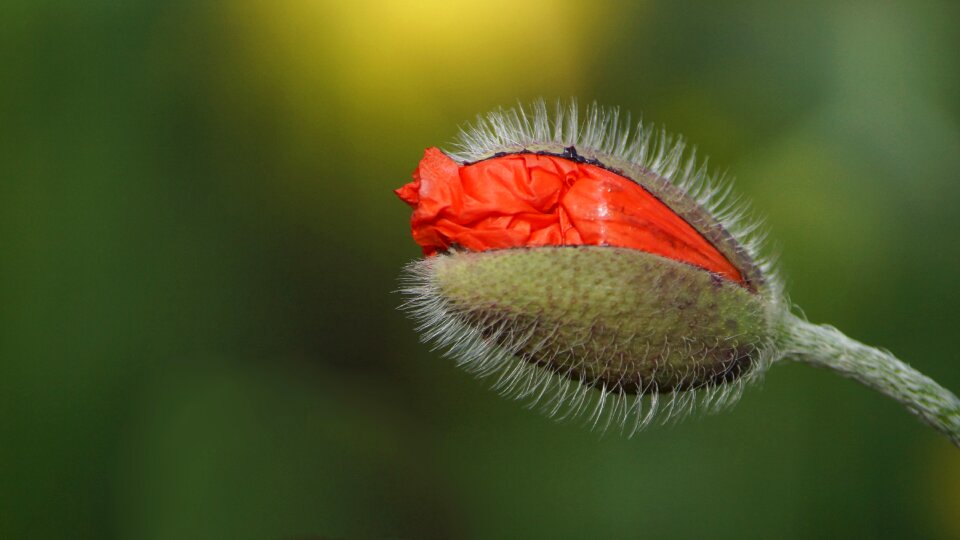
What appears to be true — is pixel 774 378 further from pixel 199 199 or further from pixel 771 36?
pixel 199 199

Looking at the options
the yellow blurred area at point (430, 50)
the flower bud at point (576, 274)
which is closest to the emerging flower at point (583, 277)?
the flower bud at point (576, 274)

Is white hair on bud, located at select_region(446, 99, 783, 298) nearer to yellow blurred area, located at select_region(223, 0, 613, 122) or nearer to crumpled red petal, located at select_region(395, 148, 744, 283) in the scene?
crumpled red petal, located at select_region(395, 148, 744, 283)

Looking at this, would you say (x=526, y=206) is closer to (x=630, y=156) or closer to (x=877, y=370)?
(x=630, y=156)

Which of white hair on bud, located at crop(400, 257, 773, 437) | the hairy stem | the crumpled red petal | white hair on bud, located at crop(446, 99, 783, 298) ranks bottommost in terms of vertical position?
white hair on bud, located at crop(400, 257, 773, 437)

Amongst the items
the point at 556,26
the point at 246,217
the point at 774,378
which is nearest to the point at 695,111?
the point at 556,26

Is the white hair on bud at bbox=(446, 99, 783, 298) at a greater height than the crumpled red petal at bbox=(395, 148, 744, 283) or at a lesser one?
greater

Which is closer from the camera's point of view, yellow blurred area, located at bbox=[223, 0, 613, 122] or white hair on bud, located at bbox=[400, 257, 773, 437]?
white hair on bud, located at bbox=[400, 257, 773, 437]

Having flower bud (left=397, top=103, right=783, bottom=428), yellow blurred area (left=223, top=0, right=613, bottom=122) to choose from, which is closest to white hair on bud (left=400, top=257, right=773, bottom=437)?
flower bud (left=397, top=103, right=783, bottom=428)
